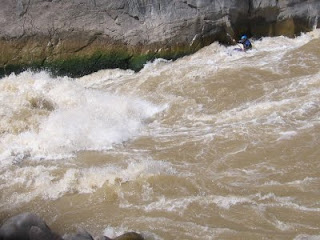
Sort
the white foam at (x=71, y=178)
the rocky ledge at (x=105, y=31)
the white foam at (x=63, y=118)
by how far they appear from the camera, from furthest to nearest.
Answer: the rocky ledge at (x=105, y=31) < the white foam at (x=63, y=118) < the white foam at (x=71, y=178)

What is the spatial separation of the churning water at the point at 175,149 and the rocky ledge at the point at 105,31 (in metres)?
0.65

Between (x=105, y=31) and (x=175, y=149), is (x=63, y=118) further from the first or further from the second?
(x=105, y=31)

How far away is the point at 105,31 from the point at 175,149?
225 inches

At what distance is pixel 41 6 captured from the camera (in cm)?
1137

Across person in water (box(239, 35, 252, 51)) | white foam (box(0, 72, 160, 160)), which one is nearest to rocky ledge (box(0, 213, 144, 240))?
white foam (box(0, 72, 160, 160))

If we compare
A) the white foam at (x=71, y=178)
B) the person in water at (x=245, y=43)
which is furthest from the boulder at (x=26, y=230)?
the person in water at (x=245, y=43)

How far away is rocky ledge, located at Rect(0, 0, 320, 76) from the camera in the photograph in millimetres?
11234

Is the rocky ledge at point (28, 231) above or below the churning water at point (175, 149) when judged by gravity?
above

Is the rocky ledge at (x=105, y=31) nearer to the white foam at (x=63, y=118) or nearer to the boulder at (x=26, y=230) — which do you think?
the white foam at (x=63, y=118)

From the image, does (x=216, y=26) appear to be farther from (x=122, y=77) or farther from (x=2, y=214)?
(x=2, y=214)

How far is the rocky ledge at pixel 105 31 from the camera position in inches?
442

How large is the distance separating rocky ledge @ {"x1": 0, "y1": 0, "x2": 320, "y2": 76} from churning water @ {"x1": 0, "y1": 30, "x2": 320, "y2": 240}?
2.12 feet

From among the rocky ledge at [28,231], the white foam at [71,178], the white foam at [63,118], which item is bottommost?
the white foam at [63,118]

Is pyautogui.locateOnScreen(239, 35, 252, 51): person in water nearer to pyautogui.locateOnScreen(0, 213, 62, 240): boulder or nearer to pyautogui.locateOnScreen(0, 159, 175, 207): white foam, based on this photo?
pyautogui.locateOnScreen(0, 159, 175, 207): white foam
